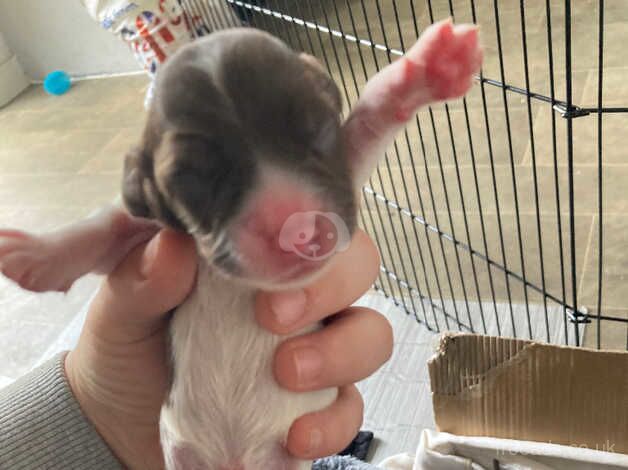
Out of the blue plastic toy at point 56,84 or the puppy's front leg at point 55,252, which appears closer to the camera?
the puppy's front leg at point 55,252

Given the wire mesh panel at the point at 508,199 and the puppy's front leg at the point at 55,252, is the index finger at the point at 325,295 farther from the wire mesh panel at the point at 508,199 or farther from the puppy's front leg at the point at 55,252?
the wire mesh panel at the point at 508,199

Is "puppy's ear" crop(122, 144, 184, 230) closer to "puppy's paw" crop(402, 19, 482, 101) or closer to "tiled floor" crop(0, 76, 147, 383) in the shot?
"puppy's paw" crop(402, 19, 482, 101)

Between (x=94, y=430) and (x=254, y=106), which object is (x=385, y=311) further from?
(x=254, y=106)

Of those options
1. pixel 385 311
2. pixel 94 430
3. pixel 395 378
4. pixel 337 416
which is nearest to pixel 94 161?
pixel 385 311

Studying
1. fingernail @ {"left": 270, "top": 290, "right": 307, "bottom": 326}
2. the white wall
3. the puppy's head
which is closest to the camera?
the puppy's head

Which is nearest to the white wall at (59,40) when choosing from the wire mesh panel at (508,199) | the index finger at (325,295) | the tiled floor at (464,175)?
the tiled floor at (464,175)

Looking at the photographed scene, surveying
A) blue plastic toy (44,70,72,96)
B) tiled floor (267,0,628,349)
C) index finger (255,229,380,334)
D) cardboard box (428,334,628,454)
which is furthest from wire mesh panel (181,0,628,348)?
blue plastic toy (44,70,72,96)
